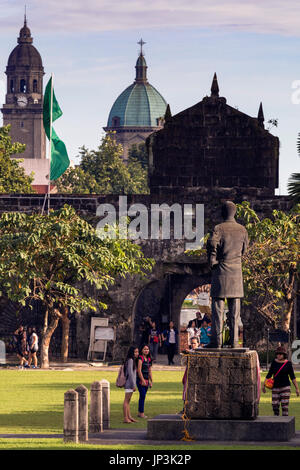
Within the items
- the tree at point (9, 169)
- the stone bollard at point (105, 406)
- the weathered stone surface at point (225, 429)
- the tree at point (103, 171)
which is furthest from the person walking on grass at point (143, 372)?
the tree at point (103, 171)

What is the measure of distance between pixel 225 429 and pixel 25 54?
126948 millimetres

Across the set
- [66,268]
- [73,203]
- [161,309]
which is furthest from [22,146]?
[66,268]

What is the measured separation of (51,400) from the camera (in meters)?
27.1

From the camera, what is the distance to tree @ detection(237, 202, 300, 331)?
131 ft

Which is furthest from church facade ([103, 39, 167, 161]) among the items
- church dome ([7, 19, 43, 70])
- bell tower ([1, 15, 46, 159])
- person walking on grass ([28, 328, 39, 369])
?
person walking on grass ([28, 328, 39, 369])

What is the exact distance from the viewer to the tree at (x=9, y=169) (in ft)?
203

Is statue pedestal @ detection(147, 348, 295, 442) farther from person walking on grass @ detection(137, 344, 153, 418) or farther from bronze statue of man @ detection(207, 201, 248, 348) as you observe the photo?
person walking on grass @ detection(137, 344, 153, 418)

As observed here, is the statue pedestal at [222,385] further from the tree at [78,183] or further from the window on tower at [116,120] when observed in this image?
the window on tower at [116,120]

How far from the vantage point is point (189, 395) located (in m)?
19.6

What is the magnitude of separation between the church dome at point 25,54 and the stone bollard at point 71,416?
414 feet

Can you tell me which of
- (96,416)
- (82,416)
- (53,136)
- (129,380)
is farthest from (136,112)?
(82,416)

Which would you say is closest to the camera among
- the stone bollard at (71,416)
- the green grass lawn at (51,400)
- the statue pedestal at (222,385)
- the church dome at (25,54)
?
the stone bollard at (71,416)
